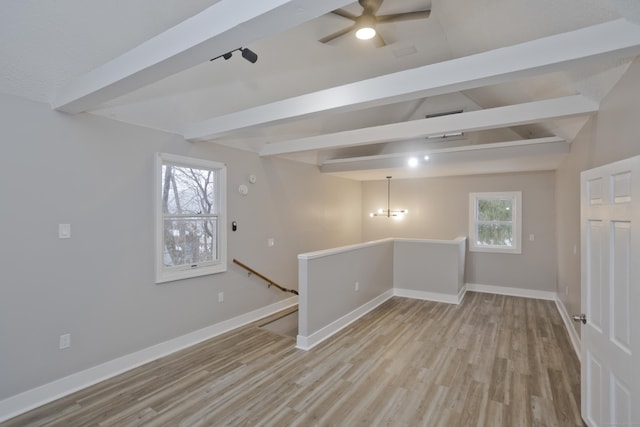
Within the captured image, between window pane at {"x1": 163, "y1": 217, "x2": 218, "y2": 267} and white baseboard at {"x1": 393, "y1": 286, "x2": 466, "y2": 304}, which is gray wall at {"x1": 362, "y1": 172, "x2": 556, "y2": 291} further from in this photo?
window pane at {"x1": 163, "y1": 217, "x2": 218, "y2": 267}

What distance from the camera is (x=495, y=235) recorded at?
6.21 metres

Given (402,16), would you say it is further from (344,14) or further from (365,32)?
(344,14)

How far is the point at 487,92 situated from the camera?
14.7 feet

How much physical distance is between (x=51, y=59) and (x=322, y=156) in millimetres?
4163

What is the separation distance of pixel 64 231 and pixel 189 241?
4.25ft

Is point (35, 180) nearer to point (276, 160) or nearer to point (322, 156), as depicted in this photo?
point (276, 160)

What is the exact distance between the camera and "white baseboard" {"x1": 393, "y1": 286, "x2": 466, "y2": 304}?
5.38 meters

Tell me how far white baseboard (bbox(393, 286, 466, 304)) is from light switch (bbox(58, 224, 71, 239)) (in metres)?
5.01

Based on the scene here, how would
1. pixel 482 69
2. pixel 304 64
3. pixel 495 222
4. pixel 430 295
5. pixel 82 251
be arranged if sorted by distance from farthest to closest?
pixel 495 222 < pixel 430 295 < pixel 304 64 < pixel 82 251 < pixel 482 69

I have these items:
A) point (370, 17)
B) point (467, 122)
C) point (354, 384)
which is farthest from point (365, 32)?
point (354, 384)

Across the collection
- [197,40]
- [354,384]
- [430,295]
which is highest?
[197,40]

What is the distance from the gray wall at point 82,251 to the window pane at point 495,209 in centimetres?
Answer: 504

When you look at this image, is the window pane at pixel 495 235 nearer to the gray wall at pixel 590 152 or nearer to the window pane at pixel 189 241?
the gray wall at pixel 590 152

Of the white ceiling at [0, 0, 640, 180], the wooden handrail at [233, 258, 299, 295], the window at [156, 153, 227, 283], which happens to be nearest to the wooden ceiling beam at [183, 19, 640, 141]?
the white ceiling at [0, 0, 640, 180]
